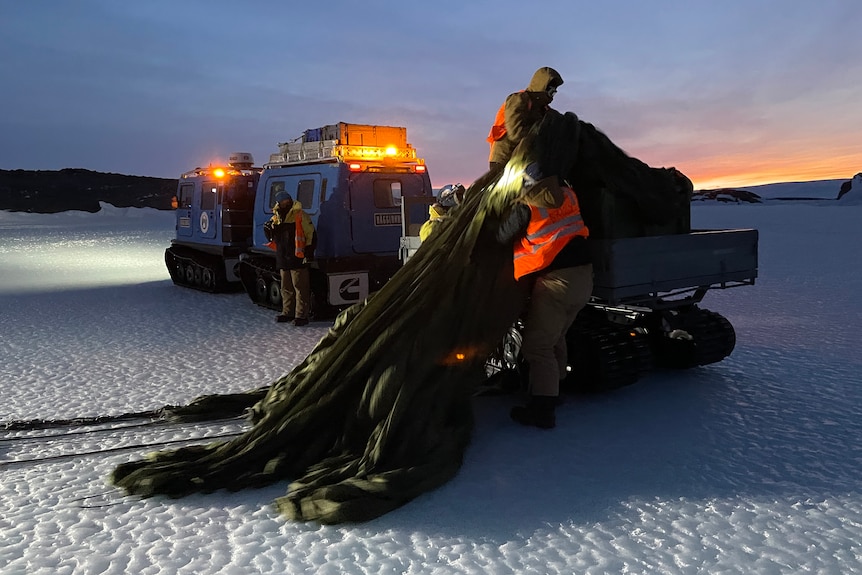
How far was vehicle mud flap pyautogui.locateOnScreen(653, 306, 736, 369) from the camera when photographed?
19.7ft

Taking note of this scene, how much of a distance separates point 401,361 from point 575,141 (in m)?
1.89

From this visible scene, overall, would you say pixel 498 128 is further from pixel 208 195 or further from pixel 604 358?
pixel 208 195

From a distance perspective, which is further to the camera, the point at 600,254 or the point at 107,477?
the point at 600,254

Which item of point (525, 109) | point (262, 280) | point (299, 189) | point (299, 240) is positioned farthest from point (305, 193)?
point (525, 109)

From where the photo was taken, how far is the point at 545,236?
455 cm

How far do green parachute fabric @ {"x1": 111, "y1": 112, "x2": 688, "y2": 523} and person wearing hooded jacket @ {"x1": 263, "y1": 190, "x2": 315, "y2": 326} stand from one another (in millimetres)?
4510

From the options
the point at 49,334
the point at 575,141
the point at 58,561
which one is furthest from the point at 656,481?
the point at 49,334

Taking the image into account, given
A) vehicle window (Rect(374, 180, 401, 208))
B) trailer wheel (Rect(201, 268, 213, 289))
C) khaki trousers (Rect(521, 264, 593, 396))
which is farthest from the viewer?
trailer wheel (Rect(201, 268, 213, 289))

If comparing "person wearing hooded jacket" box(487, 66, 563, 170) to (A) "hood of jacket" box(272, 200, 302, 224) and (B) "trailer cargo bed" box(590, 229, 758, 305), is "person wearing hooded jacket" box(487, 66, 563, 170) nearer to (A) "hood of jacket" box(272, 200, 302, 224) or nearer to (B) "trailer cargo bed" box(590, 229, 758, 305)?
(B) "trailer cargo bed" box(590, 229, 758, 305)

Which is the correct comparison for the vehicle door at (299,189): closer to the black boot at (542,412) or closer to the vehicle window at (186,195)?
the vehicle window at (186,195)

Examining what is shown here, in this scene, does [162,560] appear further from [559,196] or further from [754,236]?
[754,236]

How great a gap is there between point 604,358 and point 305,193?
6.15 meters

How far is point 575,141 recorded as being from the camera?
185 inches

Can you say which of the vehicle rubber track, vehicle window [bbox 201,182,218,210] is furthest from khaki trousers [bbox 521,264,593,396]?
vehicle window [bbox 201,182,218,210]
